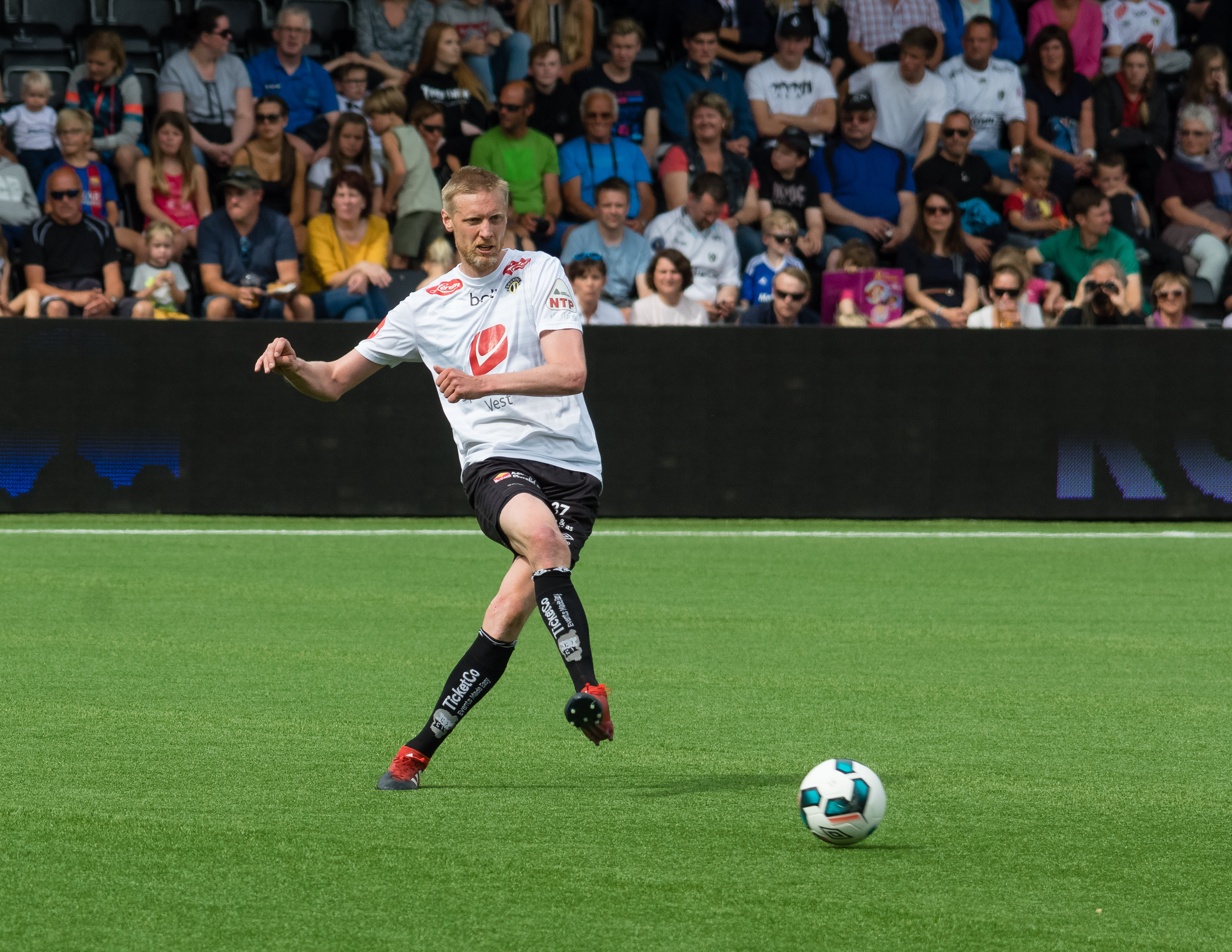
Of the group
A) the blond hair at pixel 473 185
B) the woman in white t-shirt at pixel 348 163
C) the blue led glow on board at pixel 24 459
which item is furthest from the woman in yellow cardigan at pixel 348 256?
the blond hair at pixel 473 185

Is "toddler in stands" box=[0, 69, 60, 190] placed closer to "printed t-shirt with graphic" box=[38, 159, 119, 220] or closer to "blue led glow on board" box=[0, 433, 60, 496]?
"printed t-shirt with graphic" box=[38, 159, 119, 220]

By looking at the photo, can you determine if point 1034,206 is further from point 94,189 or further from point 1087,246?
point 94,189

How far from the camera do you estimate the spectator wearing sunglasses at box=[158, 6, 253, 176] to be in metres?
15.1

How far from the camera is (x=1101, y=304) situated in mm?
14164

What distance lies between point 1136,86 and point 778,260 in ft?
18.2

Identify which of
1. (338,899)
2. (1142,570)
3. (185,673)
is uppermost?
(338,899)

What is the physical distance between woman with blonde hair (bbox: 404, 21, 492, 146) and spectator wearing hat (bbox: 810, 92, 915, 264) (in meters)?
3.16

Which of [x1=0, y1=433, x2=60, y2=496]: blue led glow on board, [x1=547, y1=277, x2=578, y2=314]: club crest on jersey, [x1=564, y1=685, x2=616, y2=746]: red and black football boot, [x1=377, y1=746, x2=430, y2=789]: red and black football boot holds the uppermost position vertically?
[x1=547, y1=277, x2=578, y2=314]: club crest on jersey

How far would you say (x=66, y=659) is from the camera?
7809 millimetres

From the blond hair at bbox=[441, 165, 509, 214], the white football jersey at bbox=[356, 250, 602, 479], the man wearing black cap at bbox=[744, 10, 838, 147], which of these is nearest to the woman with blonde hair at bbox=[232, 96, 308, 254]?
the man wearing black cap at bbox=[744, 10, 838, 147]

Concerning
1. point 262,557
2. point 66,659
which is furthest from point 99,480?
point 66,659

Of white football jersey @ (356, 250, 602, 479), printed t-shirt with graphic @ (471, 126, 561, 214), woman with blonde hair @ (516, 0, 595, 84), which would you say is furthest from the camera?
→ woman with blonde hair @ (516, 0, 595, 84)

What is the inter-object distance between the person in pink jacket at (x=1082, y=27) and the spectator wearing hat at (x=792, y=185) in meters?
4.07

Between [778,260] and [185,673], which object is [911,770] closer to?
[185,673]
